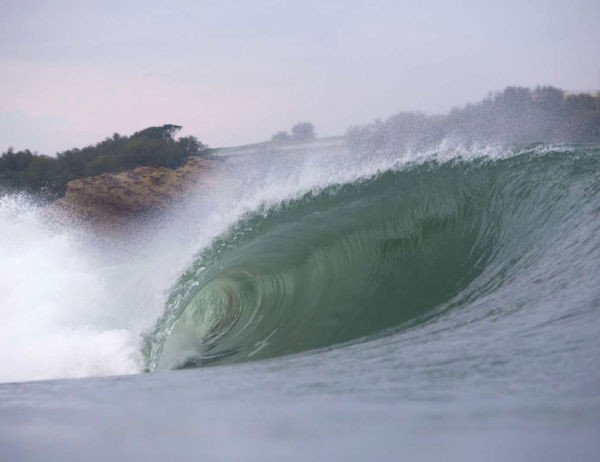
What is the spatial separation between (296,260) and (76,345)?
2.24 metres

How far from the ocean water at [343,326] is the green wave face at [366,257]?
2 cm

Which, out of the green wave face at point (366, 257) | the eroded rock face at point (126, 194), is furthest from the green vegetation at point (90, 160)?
the green wave face at point (366, 257)

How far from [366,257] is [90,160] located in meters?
37.8

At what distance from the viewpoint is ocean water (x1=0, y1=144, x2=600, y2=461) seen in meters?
1.10

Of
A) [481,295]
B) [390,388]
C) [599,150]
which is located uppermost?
[599,150]

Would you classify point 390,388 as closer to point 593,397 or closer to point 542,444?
point 593,397

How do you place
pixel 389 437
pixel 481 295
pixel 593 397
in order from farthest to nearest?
pixel 481 295 < pixel 593 397 < pixel 389 437

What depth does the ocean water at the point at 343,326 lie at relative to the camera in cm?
110

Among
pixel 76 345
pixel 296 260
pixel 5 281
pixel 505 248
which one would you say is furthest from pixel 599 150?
pixel 5 281

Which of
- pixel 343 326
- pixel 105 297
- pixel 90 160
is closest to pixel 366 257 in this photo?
pixel 343 326

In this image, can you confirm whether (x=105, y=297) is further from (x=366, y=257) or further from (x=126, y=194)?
(x=126, y=194)

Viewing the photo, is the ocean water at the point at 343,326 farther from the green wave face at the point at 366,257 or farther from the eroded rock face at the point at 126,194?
the eroded rock face at the point at 126,194

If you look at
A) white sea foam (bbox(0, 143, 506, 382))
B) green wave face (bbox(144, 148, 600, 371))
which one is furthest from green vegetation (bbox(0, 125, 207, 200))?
green wave face (bbox(144, 148, 600, 371))

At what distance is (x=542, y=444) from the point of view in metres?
0.90
